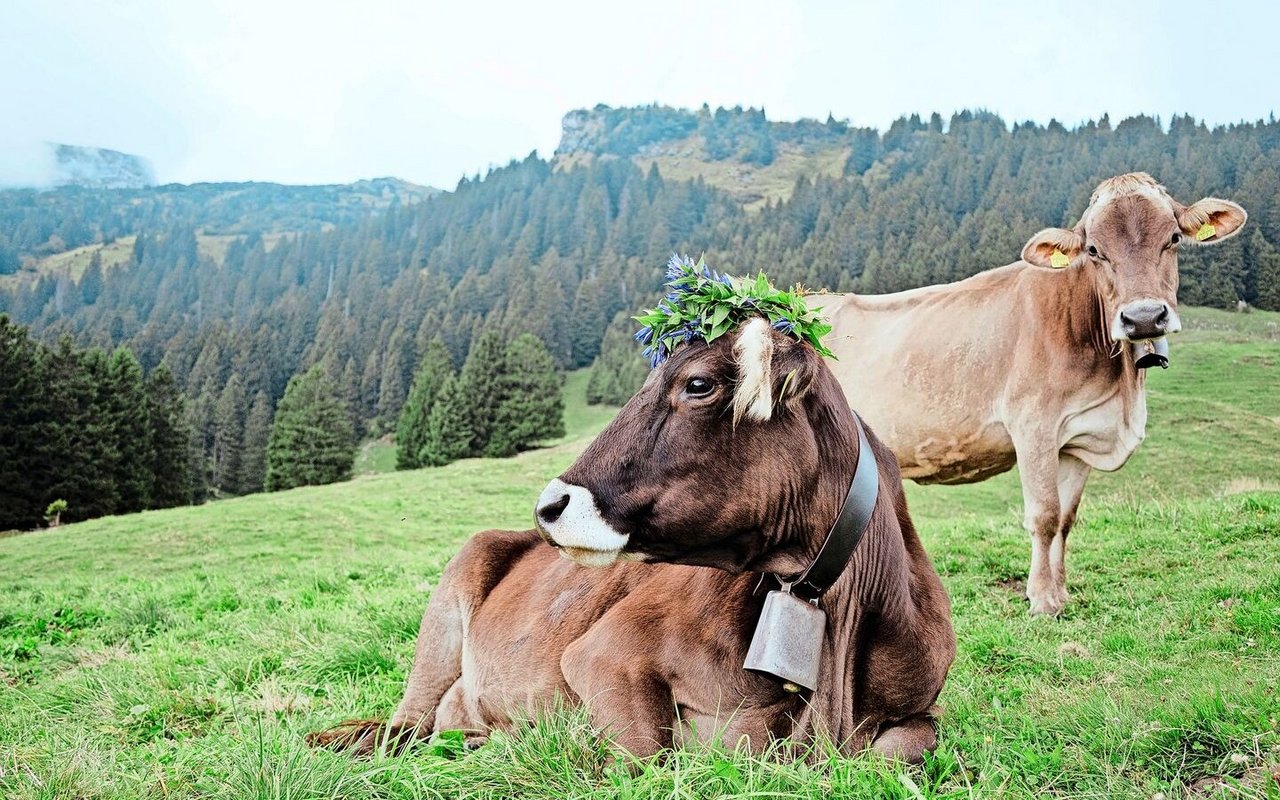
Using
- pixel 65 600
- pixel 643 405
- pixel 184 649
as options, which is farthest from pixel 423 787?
pixel 65 600

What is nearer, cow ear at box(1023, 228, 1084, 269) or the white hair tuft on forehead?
the white hair tuft on forehead

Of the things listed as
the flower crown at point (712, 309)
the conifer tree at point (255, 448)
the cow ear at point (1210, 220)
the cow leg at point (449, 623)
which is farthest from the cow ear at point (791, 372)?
the conifer tree at point (255, 448)

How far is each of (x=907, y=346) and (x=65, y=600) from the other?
10963 mm

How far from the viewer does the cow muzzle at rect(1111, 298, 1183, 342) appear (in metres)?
6.33

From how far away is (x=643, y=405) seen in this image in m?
3.27

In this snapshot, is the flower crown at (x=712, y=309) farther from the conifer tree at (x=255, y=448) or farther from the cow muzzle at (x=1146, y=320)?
the conifer tree at (x=255, y=448)

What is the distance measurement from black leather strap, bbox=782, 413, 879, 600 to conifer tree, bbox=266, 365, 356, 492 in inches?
2669

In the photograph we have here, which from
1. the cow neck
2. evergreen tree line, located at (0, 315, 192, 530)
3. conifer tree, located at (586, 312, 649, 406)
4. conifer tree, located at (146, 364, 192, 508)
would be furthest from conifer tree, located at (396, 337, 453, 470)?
the cow neck

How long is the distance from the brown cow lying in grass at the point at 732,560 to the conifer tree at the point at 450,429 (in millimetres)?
64277

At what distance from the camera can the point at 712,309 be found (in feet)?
11.1

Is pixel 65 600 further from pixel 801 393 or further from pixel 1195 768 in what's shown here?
pixel 1195 768

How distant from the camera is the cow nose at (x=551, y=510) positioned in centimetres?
298

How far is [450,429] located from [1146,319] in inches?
2513

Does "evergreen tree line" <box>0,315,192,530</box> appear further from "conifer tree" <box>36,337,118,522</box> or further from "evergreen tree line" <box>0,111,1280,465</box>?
"evergreen tree line" <box>0,111,1280,465</box>
